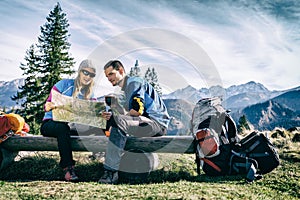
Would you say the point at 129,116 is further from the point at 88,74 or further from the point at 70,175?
the point at 70,175

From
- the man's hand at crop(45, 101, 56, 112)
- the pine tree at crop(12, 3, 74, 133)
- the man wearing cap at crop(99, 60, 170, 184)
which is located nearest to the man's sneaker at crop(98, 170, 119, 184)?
the man wearing cap at crop(99, 60, 170, 184)

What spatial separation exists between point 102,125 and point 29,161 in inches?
101

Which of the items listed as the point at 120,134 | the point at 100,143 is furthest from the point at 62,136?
the point at 120,134

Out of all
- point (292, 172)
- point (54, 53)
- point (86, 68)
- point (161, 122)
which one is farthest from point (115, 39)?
point (54, 53)

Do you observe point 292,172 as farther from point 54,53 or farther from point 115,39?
point 54,53

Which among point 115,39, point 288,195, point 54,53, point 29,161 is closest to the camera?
point 288,195

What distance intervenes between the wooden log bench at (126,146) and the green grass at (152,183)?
1.44 ft

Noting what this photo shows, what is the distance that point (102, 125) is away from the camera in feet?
19.1

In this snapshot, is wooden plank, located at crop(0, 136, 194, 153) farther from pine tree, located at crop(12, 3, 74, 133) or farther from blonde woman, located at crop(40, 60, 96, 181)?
pine tree, located at crop(12, 3, 74, 133)

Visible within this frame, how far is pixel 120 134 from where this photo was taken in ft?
18.5

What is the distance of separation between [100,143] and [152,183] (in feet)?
4.71

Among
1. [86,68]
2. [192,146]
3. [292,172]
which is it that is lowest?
[292,172]

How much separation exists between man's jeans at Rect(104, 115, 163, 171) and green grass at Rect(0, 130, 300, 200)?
0.48m

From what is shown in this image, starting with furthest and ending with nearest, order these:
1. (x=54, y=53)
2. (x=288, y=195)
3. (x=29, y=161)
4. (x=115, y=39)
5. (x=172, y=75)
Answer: (x=54, y=53)
(x=172, y=75)
(x=115, y=39)
(x=29, y=161)
(x=288, y=195)
